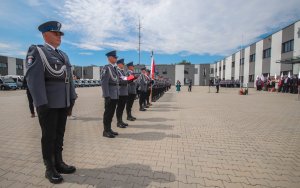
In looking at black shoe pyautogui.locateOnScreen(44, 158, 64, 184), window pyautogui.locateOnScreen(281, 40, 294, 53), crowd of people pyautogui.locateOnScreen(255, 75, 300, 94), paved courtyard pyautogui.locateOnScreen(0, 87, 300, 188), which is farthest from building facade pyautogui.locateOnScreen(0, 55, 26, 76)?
black shoe pyautogui.locateOnScreen(44, 158, 64, 184)

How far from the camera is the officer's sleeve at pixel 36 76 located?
2.94 meters

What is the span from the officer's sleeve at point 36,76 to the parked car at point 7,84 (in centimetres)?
3200

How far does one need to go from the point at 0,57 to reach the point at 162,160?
59.6 meters

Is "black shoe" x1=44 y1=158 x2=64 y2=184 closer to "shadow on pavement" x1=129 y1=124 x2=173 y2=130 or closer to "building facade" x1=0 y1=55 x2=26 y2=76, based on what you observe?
"shadow on pavement" x1=129 y1=124 x2=173 y2=130

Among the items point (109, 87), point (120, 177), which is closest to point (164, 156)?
point (120, 177)

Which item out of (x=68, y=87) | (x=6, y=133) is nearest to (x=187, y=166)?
(x=68, y=87)

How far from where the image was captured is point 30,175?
344cm

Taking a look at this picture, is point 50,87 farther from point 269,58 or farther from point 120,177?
point 269,58

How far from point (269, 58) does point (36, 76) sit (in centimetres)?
3883

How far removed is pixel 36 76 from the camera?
116 inches

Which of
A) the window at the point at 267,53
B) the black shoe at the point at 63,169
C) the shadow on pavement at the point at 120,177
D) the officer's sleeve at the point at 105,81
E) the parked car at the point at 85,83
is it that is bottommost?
the shadow on pavement at the point at 120,177

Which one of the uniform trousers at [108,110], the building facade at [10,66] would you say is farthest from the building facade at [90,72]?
the uniform trousers at [108,110]

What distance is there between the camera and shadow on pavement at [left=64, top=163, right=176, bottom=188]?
321cm

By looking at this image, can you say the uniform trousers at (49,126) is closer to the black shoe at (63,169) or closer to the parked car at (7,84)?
the black shoe at (63,169)
